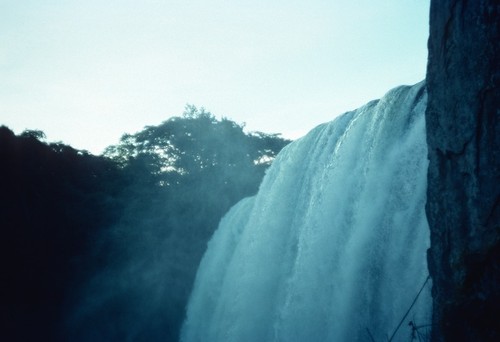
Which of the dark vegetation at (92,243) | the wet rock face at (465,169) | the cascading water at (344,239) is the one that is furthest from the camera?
the dark vegetation at (92,243)

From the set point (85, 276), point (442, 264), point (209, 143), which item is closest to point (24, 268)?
point (85, 276)

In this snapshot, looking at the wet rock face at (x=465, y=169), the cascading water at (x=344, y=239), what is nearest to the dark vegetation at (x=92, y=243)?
the cascading water at (x=344, y=239)

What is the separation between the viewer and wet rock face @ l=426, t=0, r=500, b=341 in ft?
4.61

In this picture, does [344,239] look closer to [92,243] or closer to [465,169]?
[465,169]

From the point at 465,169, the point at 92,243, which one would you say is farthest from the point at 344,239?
the point at 92,243

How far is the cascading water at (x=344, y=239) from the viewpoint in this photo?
3.76 metres

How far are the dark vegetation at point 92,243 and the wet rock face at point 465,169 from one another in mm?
10889

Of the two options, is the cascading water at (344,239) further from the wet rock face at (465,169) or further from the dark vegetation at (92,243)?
the dark vegetation at (92,243)

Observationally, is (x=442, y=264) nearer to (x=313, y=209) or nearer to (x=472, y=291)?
(x=472, y=291)

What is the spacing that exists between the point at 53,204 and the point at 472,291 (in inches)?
464

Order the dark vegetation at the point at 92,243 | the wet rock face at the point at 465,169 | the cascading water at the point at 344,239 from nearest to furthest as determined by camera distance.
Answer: the wet rock face at the point at 465,169, the cascading water at the point at 344,239, the dark vegetation at the point at 92,243

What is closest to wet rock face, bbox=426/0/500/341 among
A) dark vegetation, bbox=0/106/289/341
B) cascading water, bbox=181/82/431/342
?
cascading water, bbox=181/82/431/342

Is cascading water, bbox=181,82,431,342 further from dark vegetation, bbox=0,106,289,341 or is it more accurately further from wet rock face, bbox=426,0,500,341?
dark vegetation, bbox=0,106,289,341

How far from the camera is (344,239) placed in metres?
4.77
